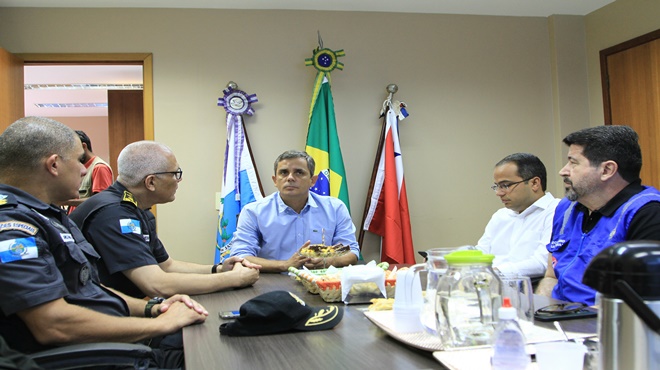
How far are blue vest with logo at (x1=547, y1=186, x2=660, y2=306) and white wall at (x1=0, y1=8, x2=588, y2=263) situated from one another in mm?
2407

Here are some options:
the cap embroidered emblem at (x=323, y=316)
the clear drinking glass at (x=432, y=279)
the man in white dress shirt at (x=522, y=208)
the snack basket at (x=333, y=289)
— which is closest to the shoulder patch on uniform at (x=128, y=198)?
the snack basket at (x=333, y=289)

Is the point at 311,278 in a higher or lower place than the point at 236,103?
lower

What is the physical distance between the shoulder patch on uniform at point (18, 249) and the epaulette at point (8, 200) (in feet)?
0.40

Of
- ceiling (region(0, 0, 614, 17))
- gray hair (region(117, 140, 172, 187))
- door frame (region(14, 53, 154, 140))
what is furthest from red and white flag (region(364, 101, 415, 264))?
gray hair (region(117, 140, 172, 187))

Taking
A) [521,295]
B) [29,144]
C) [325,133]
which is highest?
[325,133]

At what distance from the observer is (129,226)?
2055 millimetres

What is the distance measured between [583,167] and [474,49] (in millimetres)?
2938

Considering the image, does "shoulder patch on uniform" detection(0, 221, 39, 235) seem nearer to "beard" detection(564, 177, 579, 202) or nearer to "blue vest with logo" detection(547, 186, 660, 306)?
"blue vest with logo" detection(547, 186, 660, 306)

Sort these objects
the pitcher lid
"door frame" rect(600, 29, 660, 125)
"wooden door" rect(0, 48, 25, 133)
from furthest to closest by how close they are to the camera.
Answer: "door frame" rect(600, 29, 660, 125) → "wooden door" rect(0, 48, 25, 133) → the pitcher lid

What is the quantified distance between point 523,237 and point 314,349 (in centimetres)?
195

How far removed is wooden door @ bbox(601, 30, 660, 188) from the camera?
164 inches

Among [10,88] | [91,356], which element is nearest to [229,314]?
[91,356]

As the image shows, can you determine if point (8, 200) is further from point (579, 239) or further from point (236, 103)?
point (236, 103)

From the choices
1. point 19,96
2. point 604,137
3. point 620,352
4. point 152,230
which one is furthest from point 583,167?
point 19,96
